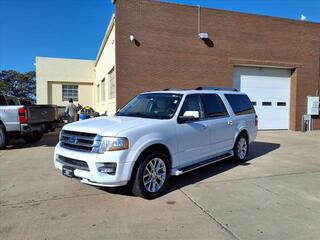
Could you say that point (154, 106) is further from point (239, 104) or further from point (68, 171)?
point (239, 104)

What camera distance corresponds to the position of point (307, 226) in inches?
154

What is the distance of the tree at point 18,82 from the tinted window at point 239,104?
175 ft

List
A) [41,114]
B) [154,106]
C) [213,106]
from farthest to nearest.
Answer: [41,114] → [213,106] → [154,106]

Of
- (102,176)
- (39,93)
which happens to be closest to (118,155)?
(102,176)

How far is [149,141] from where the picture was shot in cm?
477

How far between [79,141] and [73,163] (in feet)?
1.25

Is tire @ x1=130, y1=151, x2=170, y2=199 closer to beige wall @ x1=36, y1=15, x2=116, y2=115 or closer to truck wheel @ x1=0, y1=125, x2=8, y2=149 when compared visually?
truck wheel @ x1=0, y1=125, x2=8, y2=149

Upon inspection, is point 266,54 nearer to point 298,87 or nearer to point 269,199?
point 298,87

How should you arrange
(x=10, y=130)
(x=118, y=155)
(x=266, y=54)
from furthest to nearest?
(x=266, y=54) → (x=10, y=130) → (x=118, y=155)

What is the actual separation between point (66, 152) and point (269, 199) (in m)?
3.64

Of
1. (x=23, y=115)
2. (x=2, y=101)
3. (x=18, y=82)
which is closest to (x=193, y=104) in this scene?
(x=23, y=115)

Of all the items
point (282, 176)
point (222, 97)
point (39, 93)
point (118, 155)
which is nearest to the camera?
point (118, 155)

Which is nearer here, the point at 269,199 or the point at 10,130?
the point at 269,199

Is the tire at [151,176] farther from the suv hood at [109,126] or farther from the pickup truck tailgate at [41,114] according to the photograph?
the pickup truck tailgate at [41,114]
